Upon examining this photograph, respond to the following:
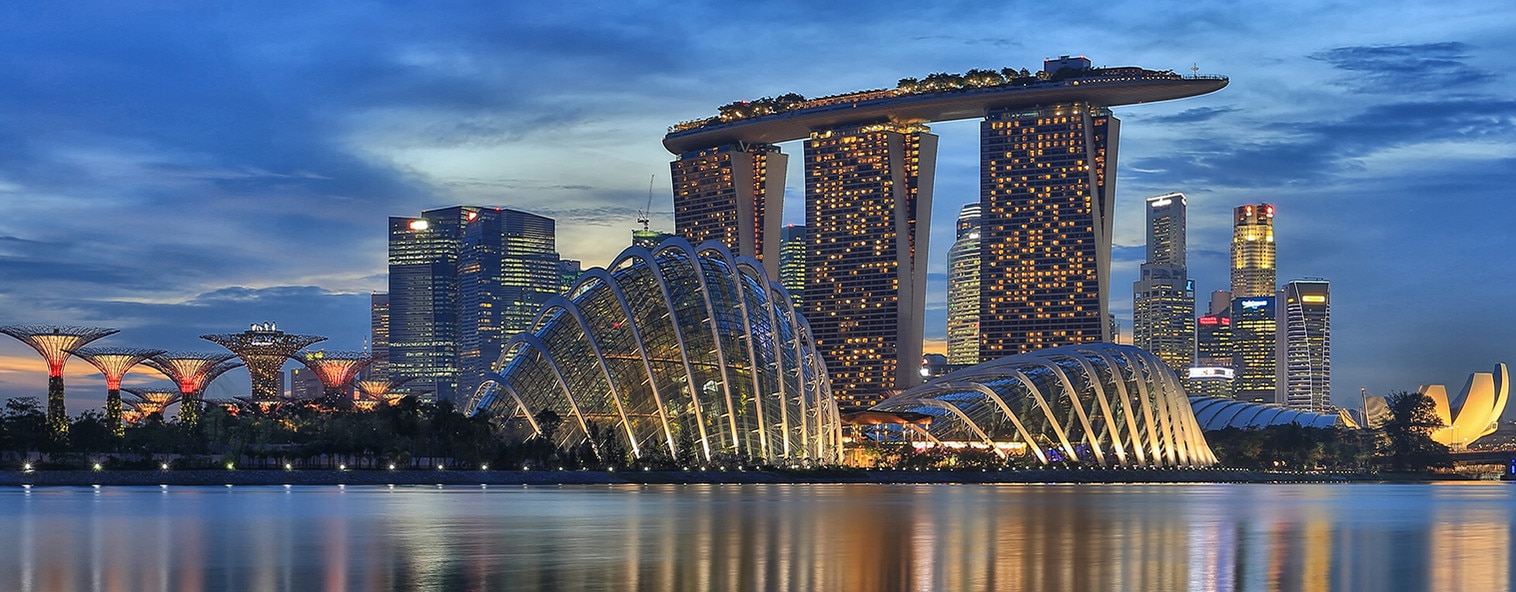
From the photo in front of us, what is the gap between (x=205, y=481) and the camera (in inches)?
4218

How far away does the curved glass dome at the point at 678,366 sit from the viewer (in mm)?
123125

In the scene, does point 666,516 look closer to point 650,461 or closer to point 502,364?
point 650,461

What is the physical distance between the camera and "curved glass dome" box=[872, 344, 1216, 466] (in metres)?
170

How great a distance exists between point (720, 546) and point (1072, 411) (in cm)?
13313

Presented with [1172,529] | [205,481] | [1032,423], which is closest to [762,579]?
[1172,529]

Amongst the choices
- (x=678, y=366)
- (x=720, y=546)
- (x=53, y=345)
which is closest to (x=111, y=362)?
(x=53, y=345)

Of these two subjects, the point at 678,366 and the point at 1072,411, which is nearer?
the point at 678,366

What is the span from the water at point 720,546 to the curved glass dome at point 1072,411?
9332 cm

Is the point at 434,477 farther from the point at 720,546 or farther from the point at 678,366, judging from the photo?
the point at 720,546

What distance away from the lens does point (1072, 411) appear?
566 feet

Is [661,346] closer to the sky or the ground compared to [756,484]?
closer to the sky

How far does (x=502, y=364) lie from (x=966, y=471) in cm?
4221

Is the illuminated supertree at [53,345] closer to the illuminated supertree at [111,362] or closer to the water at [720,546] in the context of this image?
the illuminated supertree at [111,362]

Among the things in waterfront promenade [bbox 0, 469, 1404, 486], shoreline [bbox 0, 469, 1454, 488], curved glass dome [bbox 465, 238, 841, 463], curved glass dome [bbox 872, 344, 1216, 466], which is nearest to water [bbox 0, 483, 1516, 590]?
shoreline [bbox 0, 469, 1454, 488]
